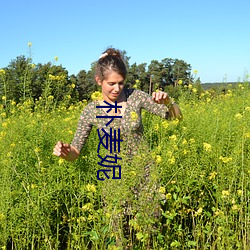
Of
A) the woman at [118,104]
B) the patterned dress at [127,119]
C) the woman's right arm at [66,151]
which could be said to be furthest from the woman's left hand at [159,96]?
the woman's right arm at [66,151]

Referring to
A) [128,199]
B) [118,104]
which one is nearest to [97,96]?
[118,104]

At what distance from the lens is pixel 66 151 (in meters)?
2.19

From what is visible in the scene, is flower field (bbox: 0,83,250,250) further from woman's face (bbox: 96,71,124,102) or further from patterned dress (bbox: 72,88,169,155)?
woman's face (bbox: 96,71,124,102)

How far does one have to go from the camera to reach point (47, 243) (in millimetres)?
2217

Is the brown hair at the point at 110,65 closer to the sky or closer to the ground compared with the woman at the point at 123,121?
closer to the sky

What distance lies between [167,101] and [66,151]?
0.67 m

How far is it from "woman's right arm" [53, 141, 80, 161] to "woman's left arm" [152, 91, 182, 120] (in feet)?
1.90

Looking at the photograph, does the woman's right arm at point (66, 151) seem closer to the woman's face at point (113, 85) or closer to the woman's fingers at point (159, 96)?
the woman's face at point (113, 85)

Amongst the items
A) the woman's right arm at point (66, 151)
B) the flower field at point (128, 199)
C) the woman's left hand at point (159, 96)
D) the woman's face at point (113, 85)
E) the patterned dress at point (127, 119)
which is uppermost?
the woman's face at point (113, 85)

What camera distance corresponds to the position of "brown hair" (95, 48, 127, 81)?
2.26 meters

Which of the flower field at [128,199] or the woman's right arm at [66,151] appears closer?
the flower field at [128,199]

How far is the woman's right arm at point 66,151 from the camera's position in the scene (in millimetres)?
2092

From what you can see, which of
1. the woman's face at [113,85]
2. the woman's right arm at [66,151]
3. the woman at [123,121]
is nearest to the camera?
the woman at [123,121]

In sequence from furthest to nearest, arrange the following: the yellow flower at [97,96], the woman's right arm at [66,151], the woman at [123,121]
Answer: the yellow flower at [97,96] → the woman's right arm at [66,151] → the woman at [123,121]
